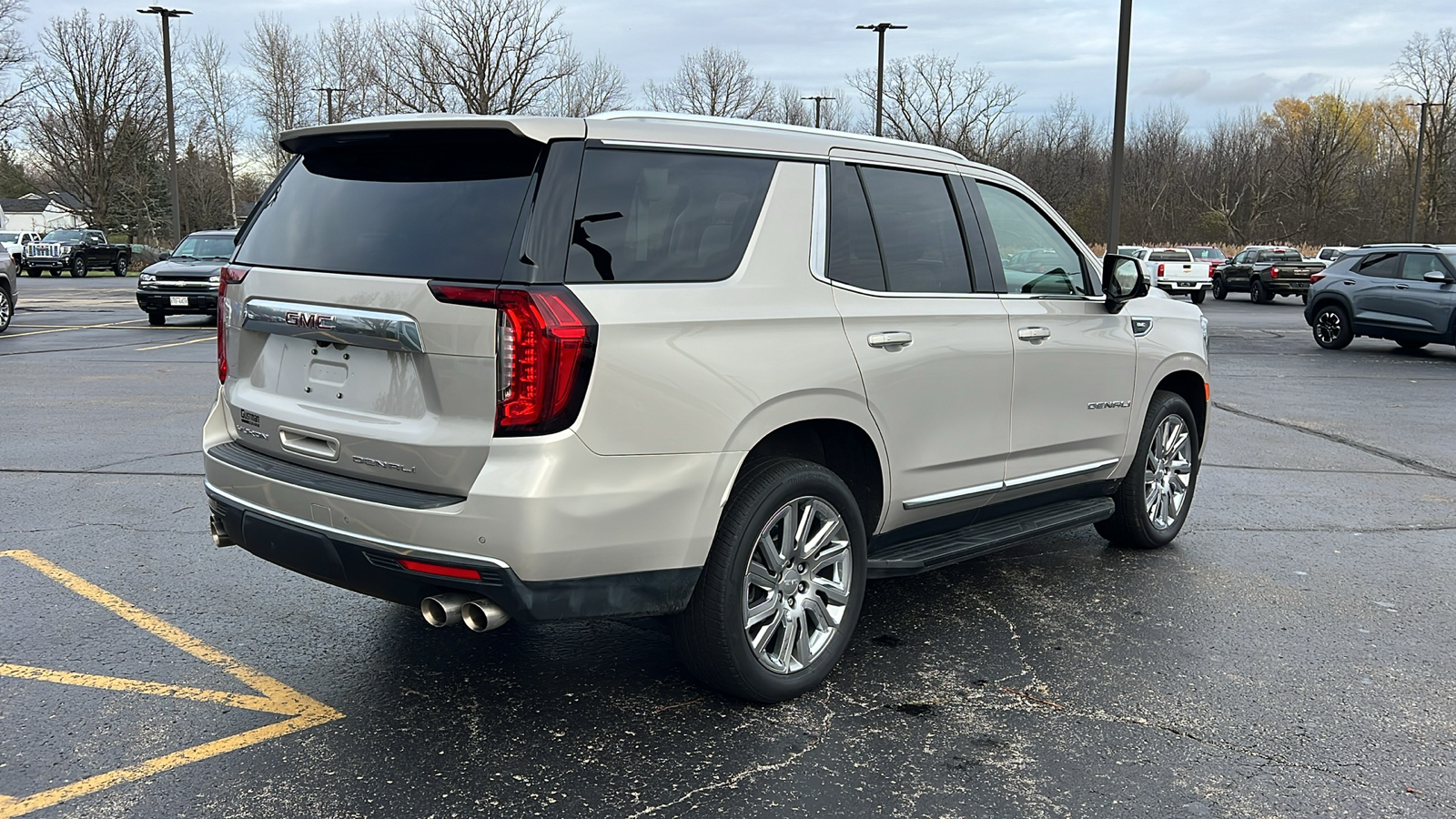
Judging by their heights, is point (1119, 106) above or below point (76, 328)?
above

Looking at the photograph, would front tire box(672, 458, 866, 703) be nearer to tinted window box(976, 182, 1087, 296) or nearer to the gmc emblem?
the gmc emblem

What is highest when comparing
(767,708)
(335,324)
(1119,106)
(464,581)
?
(1119,106)

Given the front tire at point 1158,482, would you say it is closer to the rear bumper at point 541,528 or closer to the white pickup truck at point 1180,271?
the rear bumper at point 541,528

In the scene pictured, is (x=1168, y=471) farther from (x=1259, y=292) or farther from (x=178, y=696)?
(x=1259, y=292)

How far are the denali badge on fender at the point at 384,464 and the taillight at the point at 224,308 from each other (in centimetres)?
92

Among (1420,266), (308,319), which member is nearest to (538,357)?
(308,319)

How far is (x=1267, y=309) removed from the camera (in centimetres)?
3150

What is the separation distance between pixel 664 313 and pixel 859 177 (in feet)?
4.10

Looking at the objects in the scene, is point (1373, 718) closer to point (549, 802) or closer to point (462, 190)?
point (549, 802)

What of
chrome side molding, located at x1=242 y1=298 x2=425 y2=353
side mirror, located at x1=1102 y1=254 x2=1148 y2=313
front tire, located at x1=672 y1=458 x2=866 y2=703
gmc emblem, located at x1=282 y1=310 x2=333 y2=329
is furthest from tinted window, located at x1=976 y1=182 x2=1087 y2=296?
gmc emblem, located at x1=282 y1=310 x2=333 y2=329

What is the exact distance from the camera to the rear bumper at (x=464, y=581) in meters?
3.21

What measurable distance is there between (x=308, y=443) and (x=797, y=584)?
166cm

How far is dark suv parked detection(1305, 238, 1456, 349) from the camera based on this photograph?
16.9m

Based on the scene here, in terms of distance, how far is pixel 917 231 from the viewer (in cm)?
445
